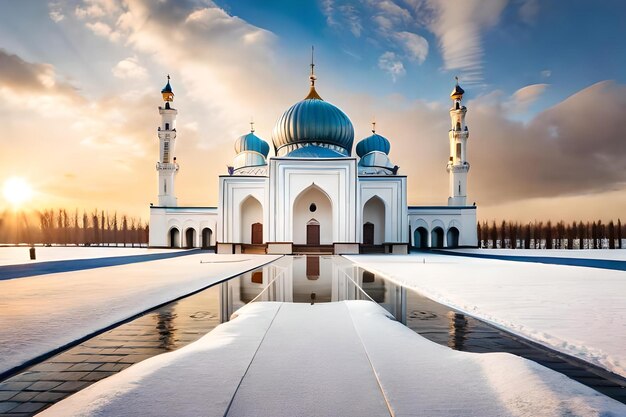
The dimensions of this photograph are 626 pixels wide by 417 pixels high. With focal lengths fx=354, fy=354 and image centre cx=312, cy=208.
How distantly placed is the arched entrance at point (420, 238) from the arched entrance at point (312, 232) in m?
8.77

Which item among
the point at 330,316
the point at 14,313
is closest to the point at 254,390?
the point at 330,316

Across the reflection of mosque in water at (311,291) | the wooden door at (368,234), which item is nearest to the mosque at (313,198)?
the wooden door at (368,234)

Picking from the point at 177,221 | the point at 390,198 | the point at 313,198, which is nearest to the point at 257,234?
the point at 313,198

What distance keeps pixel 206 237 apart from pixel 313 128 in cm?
1156

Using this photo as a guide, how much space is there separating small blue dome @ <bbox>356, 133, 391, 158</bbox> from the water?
22783mm

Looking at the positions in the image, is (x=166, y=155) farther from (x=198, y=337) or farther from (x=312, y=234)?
(x=198, y=337)

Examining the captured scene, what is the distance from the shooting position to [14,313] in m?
4.08

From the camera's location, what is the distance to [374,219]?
75.2 ft

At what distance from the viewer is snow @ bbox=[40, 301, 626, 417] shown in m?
1.72

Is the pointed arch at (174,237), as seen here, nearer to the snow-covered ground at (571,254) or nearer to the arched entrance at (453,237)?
the snow-covered ground at (571,254)

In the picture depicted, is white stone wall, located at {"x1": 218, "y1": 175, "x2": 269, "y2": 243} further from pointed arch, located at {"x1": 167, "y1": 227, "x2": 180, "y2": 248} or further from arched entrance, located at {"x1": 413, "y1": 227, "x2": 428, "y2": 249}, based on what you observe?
arched entrance, located at {"x1": 413, "y1": 227, "x2": 428, "y2": 249}

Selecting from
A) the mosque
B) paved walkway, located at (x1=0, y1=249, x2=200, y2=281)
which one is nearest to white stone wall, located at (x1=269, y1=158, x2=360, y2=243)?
the mosque

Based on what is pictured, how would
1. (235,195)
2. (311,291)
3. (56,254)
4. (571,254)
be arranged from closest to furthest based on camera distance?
1. (311,291)
2. (56,254)
3. (571,254)
4. (235,195)

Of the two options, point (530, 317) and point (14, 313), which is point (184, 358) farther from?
point (530, 317)
